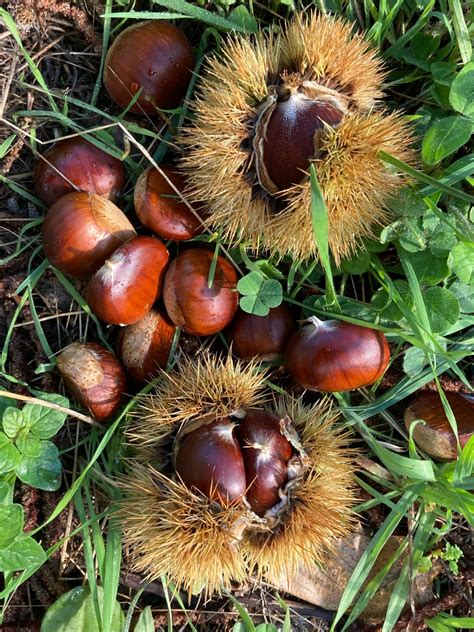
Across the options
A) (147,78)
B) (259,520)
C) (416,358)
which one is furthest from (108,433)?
(147,78)

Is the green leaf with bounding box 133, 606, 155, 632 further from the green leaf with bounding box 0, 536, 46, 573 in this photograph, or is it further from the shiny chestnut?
the shiny chestnut

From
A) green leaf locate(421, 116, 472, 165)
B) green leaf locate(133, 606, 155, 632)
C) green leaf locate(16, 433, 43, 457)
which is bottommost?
green leaf locate(133, 606, 155, 632)

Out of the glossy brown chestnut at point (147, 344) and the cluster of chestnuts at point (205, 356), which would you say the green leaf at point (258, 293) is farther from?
the glossy brown chestnut at point (147, 344)

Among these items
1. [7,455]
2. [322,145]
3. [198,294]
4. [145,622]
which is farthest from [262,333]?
[145,622]

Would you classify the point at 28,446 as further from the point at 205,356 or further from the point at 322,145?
the point at 322,145

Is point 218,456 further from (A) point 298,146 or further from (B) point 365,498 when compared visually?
(A) point 298,146

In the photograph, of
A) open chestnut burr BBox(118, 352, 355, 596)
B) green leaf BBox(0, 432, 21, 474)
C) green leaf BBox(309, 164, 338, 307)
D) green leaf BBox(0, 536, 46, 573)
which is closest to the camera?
green leaf BBox(309, 164, 338, 307)

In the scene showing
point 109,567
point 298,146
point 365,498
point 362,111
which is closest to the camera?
point 298,146

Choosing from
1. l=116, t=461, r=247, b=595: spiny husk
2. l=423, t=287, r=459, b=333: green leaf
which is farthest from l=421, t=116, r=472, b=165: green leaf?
l=116, t=461, r=247, b=595: spiny husk
